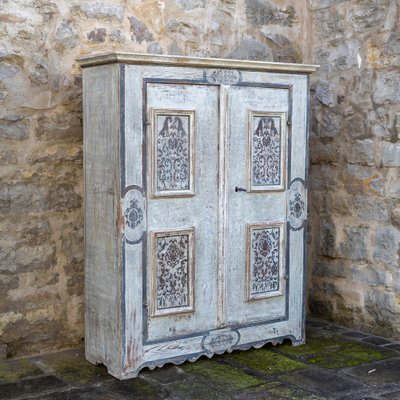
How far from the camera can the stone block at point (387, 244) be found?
170 inches

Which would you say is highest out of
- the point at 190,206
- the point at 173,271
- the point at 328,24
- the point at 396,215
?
the point at 328,24

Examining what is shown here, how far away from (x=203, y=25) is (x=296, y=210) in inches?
51.9

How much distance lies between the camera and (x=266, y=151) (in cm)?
405

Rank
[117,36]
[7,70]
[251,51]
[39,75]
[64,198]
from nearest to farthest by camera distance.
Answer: [7,70], [39,75], [64,198], [117,36], [251,51]

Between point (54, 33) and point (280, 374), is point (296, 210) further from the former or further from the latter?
point (54, 33)

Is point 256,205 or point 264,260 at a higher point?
point 256,205

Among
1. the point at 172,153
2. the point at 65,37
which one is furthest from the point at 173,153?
the point at 65,37

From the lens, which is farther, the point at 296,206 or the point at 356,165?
the point at 356,165

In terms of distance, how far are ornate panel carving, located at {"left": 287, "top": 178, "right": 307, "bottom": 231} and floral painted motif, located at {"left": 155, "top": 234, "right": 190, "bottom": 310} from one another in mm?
711

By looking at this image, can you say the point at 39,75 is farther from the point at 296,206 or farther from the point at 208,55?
the point at 296,206

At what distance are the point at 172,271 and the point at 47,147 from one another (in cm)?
101

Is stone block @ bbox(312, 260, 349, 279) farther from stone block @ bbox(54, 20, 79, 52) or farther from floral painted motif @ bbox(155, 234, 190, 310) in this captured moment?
stone block @ bbox(54, 20, 79, 52)

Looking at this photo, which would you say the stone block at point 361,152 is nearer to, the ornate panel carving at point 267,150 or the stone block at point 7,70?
the ornate panel carving at point 267,150

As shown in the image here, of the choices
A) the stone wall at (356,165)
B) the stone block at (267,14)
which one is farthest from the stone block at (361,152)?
the stone block at (267,14)
